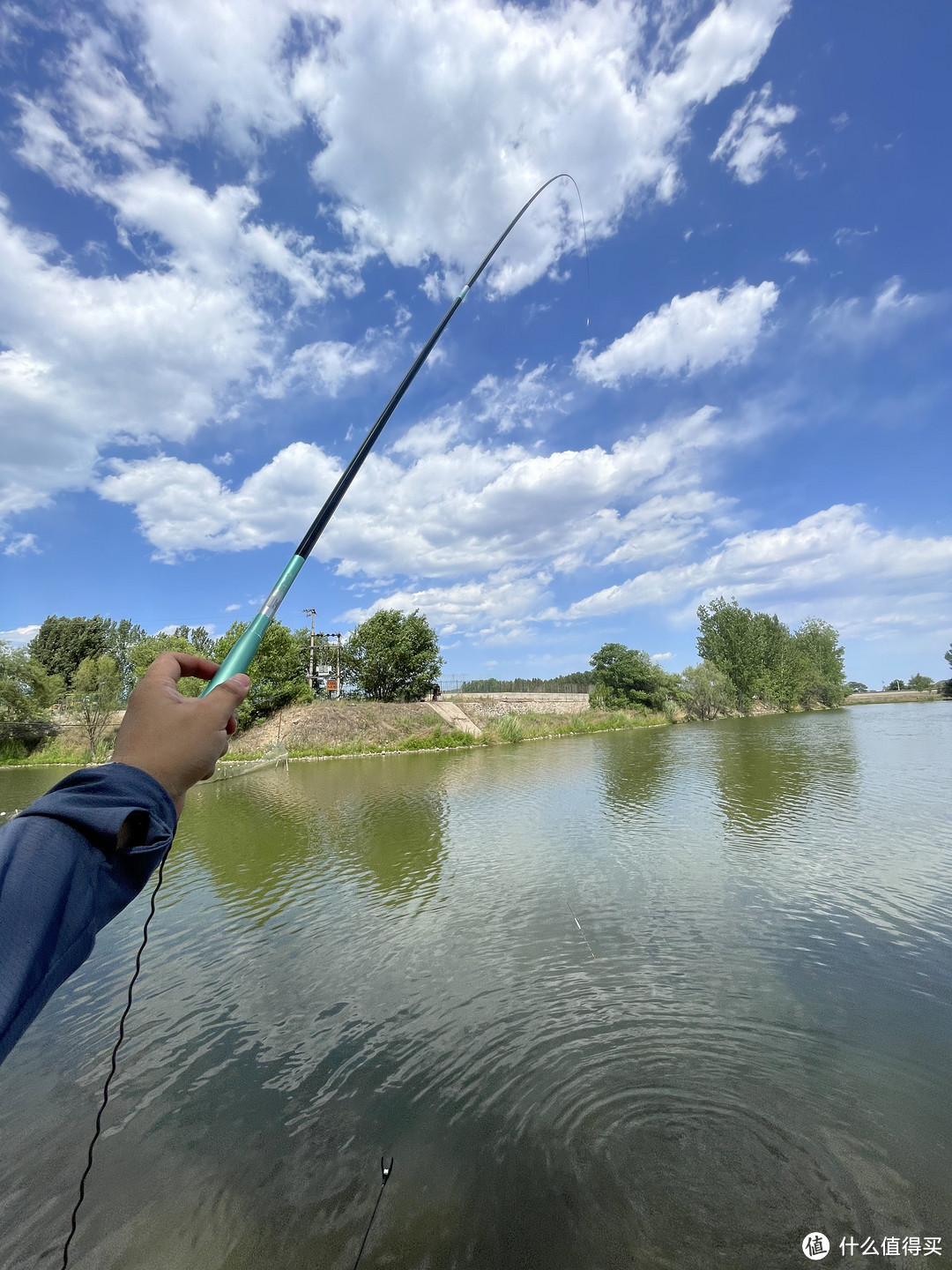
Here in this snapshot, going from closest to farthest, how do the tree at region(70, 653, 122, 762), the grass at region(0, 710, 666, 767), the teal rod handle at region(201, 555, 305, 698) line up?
the teal rod handle at region(201, 555, 305, 698)
the grass at region(0, 710, 666, 767)
the tree at region(70, 653, 122, 762)

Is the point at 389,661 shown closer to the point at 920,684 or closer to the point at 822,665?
the point at 822,665

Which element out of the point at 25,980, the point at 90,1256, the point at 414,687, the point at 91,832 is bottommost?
the point at 90,1256

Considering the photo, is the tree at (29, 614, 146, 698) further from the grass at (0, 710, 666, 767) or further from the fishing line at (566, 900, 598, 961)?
the fishing line at (566, 900, 598, 961)

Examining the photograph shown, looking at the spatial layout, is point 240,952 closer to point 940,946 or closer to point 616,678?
point 940,946

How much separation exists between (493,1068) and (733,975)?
343cm

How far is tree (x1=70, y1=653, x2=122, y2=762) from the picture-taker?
4462cm

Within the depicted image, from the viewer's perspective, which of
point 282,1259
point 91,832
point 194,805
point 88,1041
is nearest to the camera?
point 91,832

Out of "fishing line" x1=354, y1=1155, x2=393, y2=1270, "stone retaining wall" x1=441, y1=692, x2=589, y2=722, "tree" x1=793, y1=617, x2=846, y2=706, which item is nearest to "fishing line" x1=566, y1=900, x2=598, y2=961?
"fishing line" x1=354, y1=1155, x2=393, y2=1270

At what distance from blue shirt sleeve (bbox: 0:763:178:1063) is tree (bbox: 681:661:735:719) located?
75.6m

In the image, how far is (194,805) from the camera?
74.6 feet

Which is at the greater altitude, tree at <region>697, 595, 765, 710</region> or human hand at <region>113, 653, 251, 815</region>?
tree at <region>697, 595, 765, 710</region>

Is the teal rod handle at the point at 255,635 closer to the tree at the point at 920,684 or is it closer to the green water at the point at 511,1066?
the green water at the point at 511,1066

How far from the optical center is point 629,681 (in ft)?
228

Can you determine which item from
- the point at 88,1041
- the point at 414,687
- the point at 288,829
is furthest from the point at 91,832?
the point at 414,687
